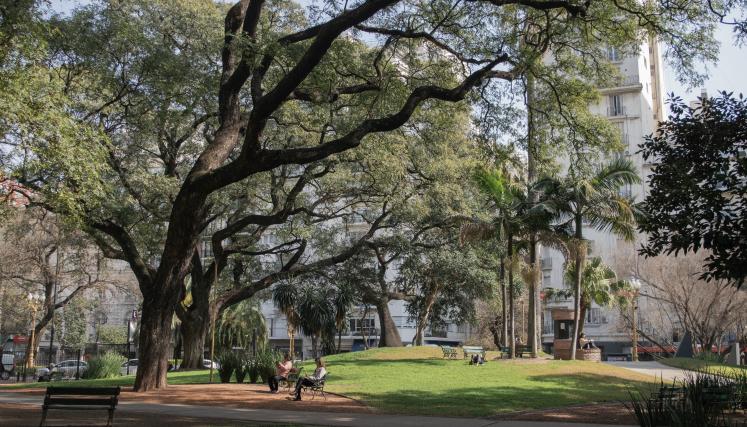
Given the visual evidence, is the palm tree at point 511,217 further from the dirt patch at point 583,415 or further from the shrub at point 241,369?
the dirt patch at point 583,415

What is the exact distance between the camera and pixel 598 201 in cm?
2505

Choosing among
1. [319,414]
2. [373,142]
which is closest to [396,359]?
[373,142]

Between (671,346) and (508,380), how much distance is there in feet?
130

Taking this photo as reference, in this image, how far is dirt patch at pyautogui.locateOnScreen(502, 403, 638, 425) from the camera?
12630 mm

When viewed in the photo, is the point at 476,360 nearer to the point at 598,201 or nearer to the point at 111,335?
the point at 598,201

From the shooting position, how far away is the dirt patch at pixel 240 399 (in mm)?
15320

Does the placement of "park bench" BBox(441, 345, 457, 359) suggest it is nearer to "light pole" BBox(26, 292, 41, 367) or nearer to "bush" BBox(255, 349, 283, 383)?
"bush" BBox(255, 349, 283, 383)

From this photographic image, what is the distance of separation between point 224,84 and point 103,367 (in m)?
15.0

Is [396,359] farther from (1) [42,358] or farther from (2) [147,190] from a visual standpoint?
(1) [42,358]

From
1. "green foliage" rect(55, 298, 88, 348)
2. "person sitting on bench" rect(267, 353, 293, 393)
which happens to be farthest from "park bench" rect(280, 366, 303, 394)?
"green foliage" rect(55, 298, 88, 348)

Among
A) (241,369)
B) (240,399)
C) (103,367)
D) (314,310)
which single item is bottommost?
(240,399)

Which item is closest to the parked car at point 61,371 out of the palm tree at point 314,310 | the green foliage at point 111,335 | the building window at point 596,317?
the palm tree at point 314,310

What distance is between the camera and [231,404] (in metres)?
15.7

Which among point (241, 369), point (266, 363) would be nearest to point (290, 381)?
point (266, 363)
